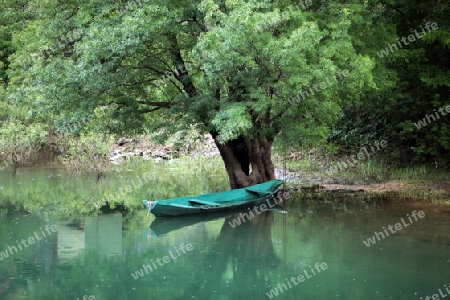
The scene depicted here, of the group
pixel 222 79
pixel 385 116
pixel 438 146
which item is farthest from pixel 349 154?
pixel 222 79

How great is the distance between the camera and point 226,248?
1233 centimetres

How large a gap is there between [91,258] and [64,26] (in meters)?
7.21

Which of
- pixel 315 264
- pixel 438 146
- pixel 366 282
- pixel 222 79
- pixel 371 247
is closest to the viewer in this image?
pixel 366 282

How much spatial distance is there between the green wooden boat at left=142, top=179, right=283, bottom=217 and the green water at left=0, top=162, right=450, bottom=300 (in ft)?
0.80

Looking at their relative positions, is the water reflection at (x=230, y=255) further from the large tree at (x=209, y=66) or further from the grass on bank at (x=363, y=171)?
the grass on bank at (x=363, y=171)

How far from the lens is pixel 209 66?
13797mm

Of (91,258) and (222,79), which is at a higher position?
(222,79)

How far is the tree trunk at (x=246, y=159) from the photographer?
17328mm

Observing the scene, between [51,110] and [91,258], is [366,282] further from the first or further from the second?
[51,110]

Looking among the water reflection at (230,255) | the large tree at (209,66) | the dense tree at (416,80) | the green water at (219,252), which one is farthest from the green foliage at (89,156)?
the dense tree at (416,80)

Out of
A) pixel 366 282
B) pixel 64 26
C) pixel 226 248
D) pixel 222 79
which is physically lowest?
pixel 366 282

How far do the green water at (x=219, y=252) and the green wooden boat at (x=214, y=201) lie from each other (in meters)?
0.24

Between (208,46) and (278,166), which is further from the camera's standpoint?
(278,166)

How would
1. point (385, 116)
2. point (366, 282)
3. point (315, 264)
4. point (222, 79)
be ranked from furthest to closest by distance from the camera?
1. point (385, 116)
2. point (222, 79)
3. point (315, 264)
4. point (366, 282)
